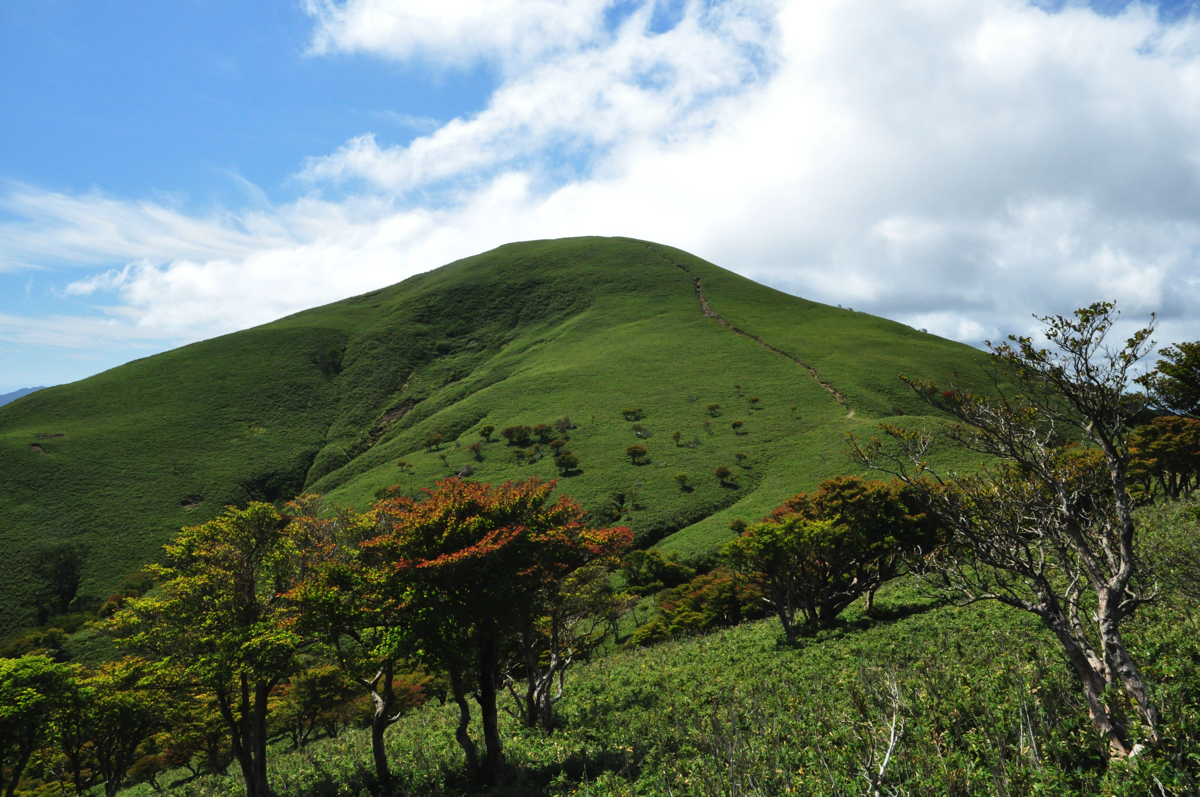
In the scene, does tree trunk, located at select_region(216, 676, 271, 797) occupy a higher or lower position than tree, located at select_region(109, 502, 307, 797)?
lower

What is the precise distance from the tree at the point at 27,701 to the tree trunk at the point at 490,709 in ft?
45.7

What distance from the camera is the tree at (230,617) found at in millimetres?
15844

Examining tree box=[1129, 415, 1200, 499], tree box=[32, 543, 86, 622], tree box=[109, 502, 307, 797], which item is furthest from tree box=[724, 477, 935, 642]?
tree box=[32, 543, 86, 622]

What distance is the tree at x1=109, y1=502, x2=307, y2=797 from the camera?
624 inches

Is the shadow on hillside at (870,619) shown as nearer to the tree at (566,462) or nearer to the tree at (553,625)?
the tree at (553,625)

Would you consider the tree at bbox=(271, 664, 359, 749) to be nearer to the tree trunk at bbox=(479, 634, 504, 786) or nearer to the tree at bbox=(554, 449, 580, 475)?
the tree trunk at bbox=(479, 634, 504, 786)

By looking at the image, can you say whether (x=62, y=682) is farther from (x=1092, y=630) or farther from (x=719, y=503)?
(x=719, y=503)

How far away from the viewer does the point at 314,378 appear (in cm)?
11762

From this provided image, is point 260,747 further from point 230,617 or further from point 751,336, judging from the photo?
point 751,336

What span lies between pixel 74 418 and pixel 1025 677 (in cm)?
12848

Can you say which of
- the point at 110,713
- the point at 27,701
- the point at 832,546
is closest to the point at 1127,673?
the point at 832,546

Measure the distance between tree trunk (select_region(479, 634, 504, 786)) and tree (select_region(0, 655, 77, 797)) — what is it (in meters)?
→ 13.9

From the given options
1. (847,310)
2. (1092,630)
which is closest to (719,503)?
(1092,630)

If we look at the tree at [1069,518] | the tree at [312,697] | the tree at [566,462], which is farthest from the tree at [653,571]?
the tree at [1069,518]
